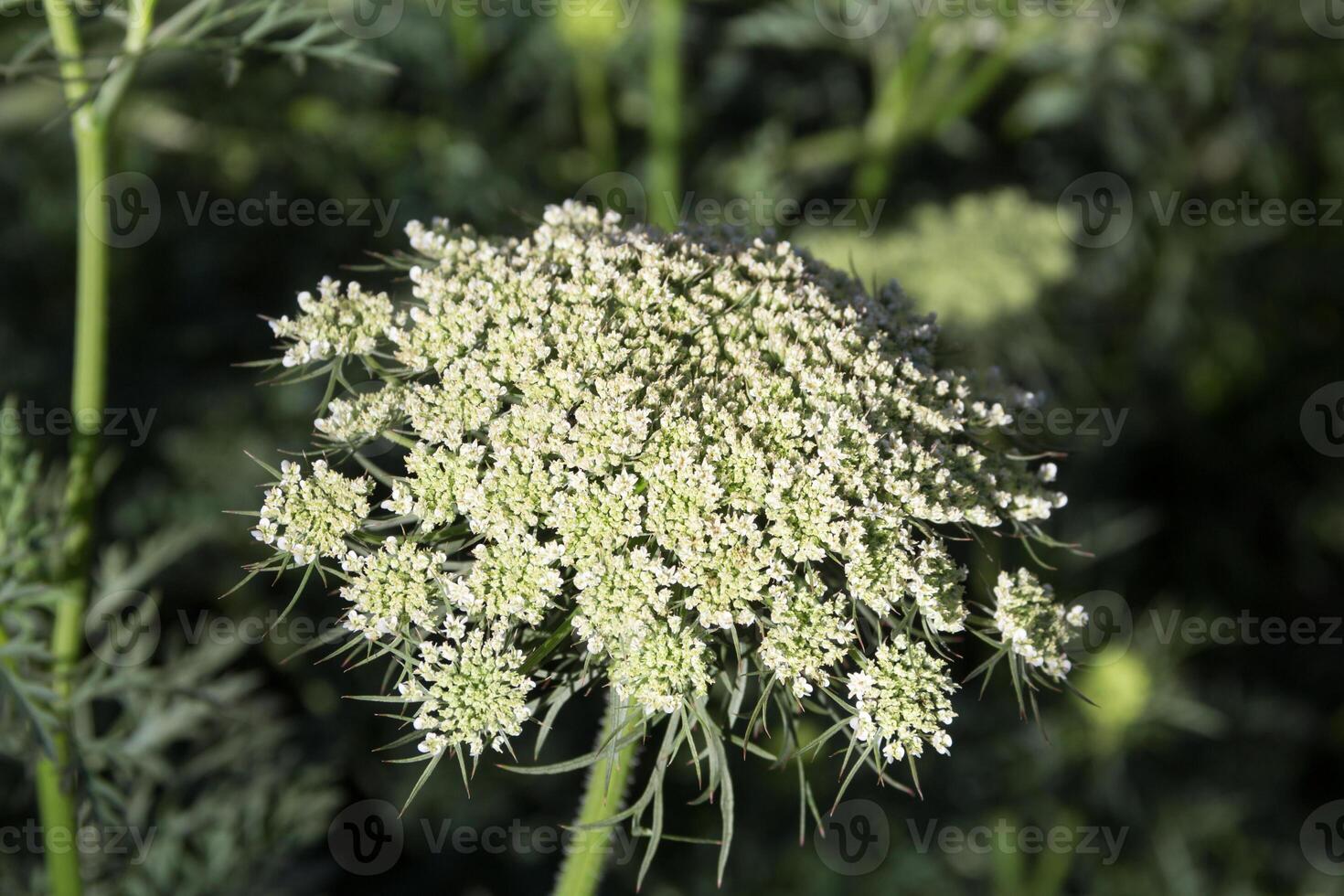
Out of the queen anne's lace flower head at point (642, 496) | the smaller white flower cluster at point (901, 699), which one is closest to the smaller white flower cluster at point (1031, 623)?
the queen anne's lace flower head at point (642, 496)

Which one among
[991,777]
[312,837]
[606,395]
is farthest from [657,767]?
[991,777]

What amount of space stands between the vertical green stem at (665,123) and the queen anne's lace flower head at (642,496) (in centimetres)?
312

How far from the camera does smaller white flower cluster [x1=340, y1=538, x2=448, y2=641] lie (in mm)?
2432

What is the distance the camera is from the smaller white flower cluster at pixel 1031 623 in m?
2.69

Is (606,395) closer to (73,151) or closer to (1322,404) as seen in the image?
(73,151)

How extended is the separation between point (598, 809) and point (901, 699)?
0.90 metres

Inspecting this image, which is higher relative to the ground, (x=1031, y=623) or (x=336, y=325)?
(x=336, y=325)

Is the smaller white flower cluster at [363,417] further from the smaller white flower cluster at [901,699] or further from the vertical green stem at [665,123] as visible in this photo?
the vertical green stem at [665,123]

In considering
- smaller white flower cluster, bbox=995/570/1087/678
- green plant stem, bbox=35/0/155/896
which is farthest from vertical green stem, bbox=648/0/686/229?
smaller white flower cluster, bbox=995/570/1087/678

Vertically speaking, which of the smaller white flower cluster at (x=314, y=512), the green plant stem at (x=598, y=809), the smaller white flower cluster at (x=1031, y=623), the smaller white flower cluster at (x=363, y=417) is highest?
the smaller white flower cluster at (x=363, y=417)

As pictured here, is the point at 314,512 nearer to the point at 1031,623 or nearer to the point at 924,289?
the point at 1031,623

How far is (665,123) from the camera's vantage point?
236 inches

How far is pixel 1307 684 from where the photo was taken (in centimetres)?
760

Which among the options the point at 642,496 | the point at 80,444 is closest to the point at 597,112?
the point at 80,444
